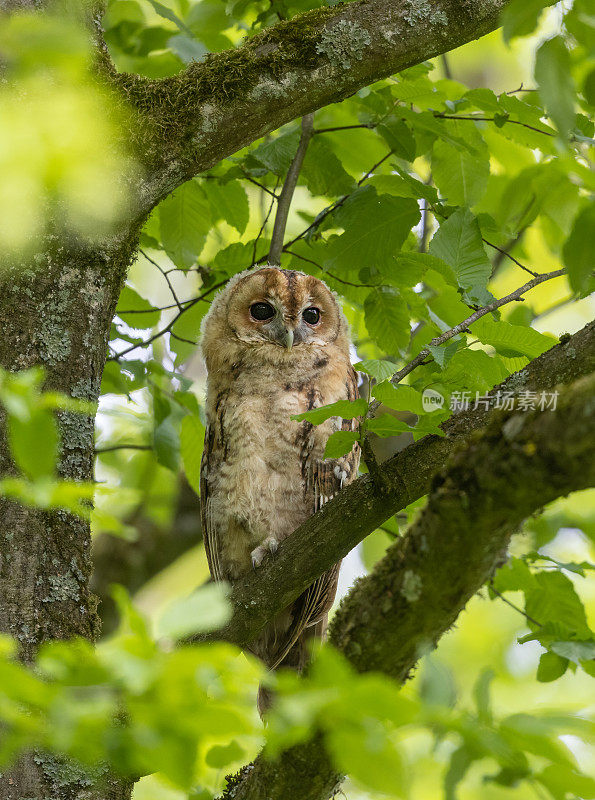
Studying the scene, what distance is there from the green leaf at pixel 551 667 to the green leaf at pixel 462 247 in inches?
45.3

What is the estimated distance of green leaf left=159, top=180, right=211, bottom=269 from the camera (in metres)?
3.21

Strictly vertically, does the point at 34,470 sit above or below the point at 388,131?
below

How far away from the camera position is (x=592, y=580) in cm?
649

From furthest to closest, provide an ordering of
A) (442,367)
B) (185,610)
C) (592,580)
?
1. (592,580)
2. (442,367)
3. (185,610)

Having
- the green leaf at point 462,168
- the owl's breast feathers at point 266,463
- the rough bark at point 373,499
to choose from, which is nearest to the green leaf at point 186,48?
the green leaf at point 462,168

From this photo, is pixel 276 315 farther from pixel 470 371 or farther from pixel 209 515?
pixel 470 371

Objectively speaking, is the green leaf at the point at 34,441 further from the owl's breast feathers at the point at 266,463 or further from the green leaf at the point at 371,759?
the owl's breast feathers at the point at 266,463

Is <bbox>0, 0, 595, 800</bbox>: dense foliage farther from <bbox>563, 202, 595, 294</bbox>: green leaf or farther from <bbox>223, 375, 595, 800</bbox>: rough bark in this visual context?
<bbox>223, 375, 595, 800</bbox>: rough bark

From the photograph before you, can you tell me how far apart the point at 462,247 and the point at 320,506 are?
1252mm

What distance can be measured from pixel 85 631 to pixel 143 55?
2.52 meters

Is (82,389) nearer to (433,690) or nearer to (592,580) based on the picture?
(433,690)

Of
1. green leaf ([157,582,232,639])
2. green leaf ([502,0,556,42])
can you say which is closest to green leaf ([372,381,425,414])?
green leaf ([502,0,556,42])

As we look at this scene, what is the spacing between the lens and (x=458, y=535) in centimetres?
147

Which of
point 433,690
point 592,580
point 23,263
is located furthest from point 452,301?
point 592,580
